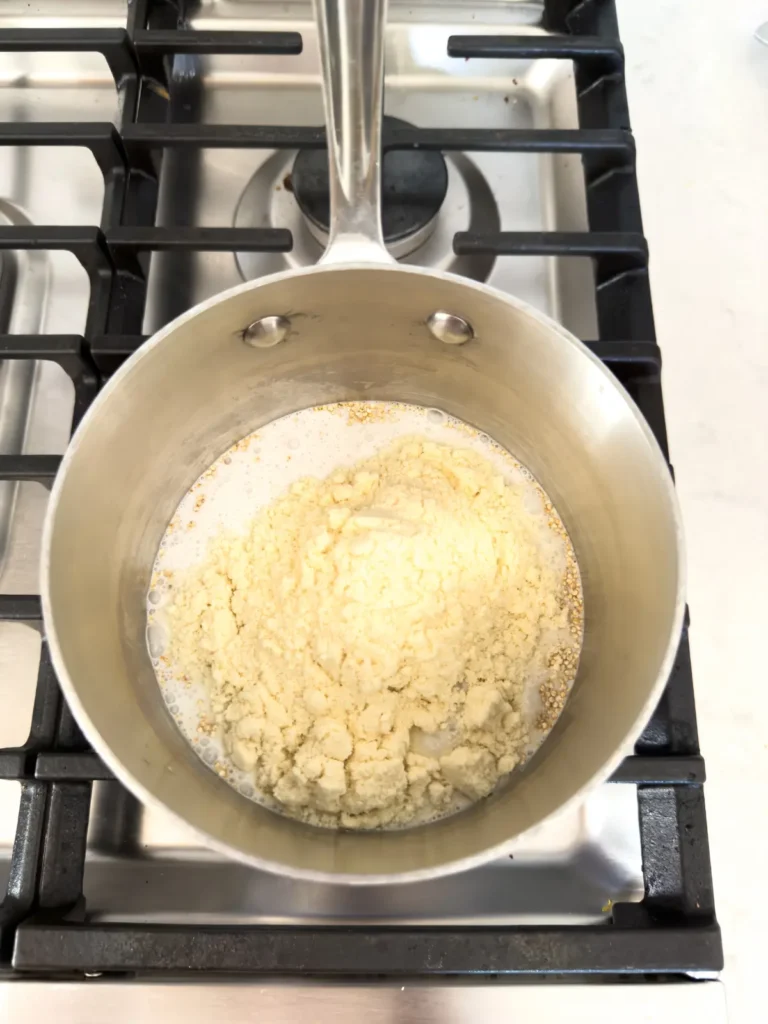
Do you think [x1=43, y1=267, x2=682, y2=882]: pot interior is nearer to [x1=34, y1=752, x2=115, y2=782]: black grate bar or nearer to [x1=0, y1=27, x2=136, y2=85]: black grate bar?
[x1=34, y1=752, x2=115, y2=782]: black grate bar

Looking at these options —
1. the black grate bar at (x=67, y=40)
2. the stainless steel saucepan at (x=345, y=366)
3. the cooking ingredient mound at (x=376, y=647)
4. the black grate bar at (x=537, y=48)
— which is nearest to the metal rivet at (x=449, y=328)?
the stainless steel saucepan at (x=345, y=366)

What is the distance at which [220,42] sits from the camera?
22.4 inches

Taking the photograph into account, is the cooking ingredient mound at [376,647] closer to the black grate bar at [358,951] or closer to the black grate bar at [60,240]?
the black grate bar at [358,951]

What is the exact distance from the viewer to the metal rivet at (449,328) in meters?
0.52

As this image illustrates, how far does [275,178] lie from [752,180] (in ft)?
1.31

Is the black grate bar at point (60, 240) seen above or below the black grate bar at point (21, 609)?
above

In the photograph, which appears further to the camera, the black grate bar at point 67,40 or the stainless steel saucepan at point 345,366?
the black grate bar at point 67,40

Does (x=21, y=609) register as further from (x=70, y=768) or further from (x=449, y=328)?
(x=449, y=328)

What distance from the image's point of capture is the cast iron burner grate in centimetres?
43

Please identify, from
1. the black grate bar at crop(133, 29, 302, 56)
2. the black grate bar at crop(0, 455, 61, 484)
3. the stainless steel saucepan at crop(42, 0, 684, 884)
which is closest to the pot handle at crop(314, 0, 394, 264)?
the stainless steel saucepan at crop(42, 0, 684, 884)

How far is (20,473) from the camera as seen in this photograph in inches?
19.4

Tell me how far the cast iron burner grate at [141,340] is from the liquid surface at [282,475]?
99 mm

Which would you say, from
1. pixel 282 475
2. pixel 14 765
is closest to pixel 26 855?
pixel 14 765

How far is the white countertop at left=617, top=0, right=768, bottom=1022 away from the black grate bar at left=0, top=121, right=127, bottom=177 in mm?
420
